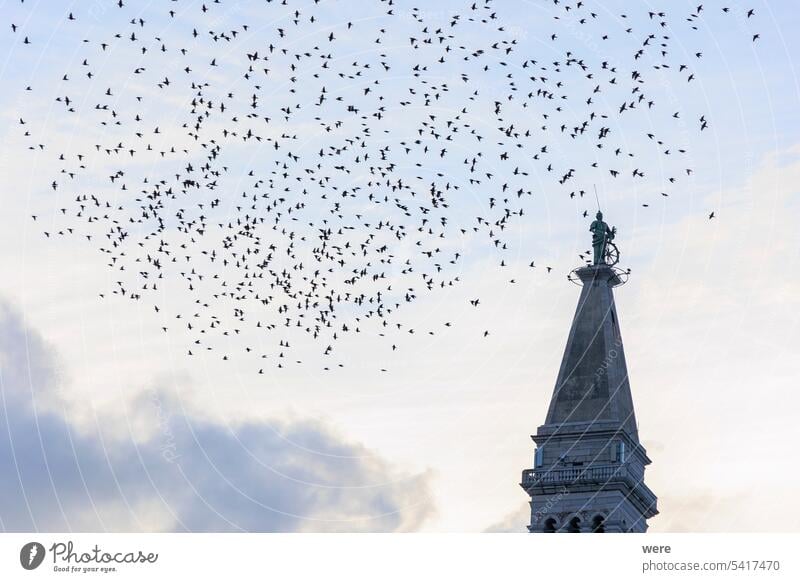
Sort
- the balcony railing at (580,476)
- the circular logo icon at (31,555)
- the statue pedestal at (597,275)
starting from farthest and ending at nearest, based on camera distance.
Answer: the statue pedestal at (597,275), the balcony railing at (580,476), the circular logo icon at (31,555)

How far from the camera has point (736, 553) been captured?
98500 mm

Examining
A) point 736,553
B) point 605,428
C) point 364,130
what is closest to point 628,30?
point 364,130

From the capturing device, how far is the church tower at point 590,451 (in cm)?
17375

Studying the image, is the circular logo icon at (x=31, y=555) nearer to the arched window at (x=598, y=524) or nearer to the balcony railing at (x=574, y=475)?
the arched window at (x=598, y=524)

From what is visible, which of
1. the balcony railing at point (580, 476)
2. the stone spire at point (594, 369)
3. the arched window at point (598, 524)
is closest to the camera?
the arched window at point (598, 524)

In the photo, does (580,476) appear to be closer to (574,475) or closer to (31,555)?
(574,475)

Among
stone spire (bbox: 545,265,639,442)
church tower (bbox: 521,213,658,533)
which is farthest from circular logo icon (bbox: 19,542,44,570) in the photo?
stone spire (bbox: 545,265,639,442)

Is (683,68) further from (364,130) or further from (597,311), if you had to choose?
(597,311)

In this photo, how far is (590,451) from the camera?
175 metres

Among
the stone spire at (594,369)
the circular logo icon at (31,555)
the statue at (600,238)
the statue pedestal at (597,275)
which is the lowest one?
the circular logo icon at (31,555)

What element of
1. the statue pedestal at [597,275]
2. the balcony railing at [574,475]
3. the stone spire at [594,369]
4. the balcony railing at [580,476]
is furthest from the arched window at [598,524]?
the statue pedestal at [597,275]

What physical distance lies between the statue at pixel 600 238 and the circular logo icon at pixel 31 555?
299 ft

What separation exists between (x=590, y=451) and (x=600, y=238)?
20045 millimetres

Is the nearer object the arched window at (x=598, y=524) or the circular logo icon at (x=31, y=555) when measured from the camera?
the circular logo icon at (x=31, y=555)
